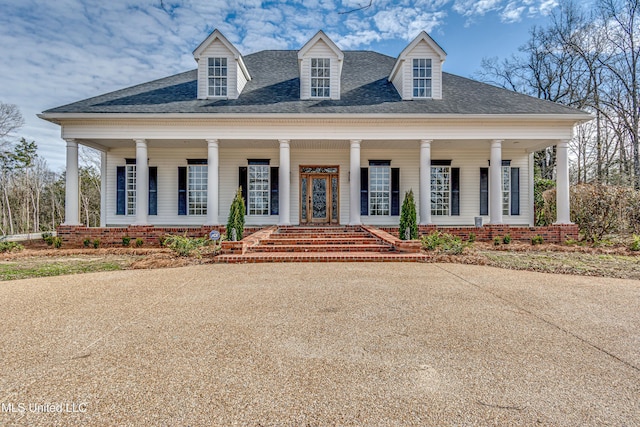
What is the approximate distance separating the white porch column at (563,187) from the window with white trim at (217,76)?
1245 centimetres

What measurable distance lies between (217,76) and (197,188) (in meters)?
4.51

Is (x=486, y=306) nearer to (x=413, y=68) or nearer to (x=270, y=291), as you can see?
(x=270, y=291)

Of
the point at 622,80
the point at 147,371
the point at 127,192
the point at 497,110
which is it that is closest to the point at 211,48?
the point at 127,192

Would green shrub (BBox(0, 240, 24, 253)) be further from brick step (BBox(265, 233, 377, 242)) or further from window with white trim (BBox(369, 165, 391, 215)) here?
window with white trim (BBox(369, 165, 391, 215))

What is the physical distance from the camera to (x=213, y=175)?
11.4m

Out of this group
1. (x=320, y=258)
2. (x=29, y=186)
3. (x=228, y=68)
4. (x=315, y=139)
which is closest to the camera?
(x=320, y=258)

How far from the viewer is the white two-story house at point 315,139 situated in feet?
36.7

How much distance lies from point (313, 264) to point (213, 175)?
5.89 m

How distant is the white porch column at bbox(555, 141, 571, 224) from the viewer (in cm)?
1119

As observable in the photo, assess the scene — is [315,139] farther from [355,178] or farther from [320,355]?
[320,355]

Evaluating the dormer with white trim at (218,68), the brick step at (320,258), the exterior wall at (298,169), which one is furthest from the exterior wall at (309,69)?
the brick step at (320,258)

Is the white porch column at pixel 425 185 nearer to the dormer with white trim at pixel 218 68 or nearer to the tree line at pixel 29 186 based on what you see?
the dormer with white trim at pixel 218 68

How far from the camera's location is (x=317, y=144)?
41.1 ft

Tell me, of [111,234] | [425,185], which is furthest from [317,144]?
[111,234]
